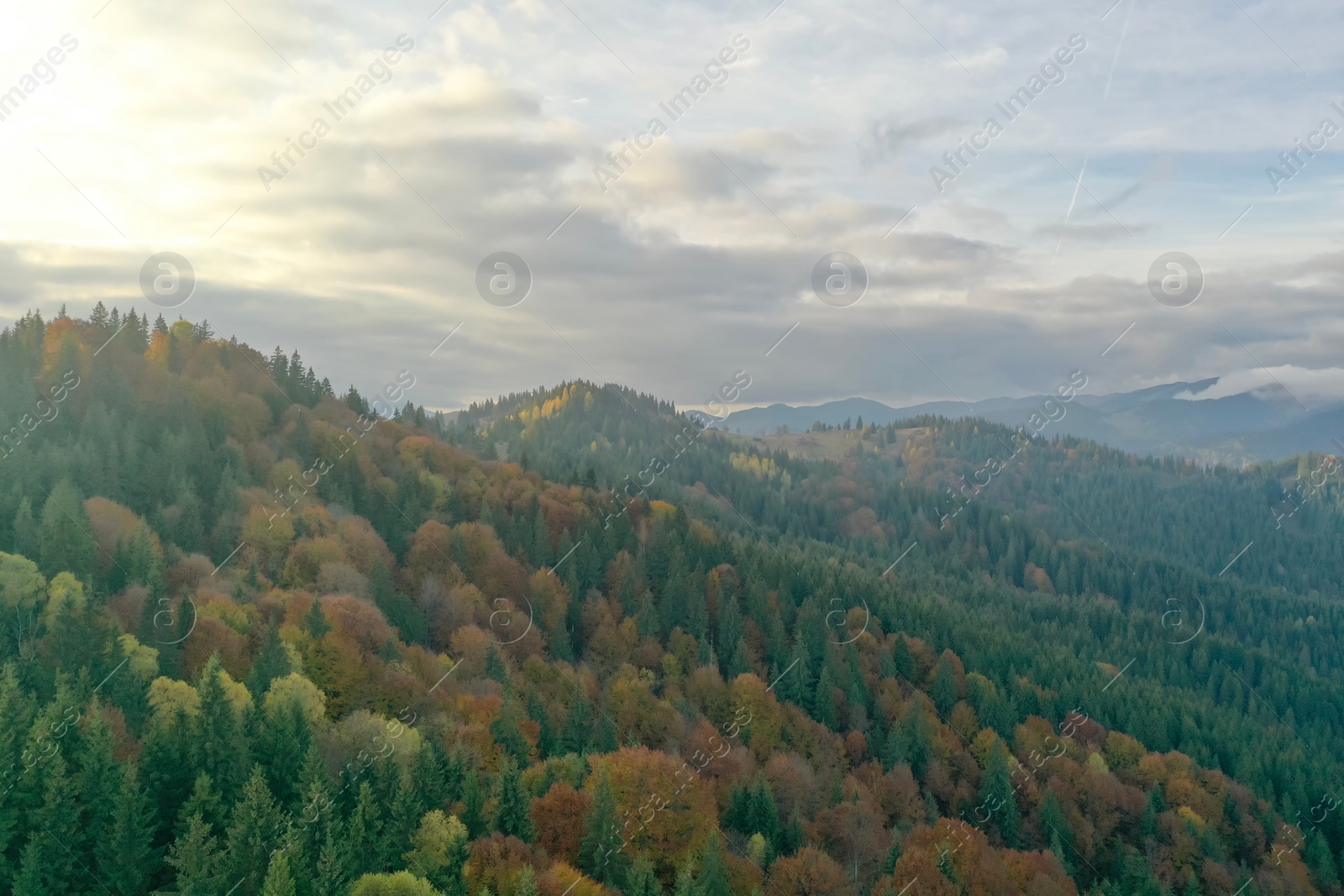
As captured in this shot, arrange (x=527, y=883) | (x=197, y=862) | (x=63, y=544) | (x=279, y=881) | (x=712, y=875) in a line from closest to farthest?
(x=279, y=881)
(x=197, y=862)
(x=527, y=883)
(x=712, y=875)
(x=63, y=544)

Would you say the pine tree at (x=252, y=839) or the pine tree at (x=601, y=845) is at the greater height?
the pine tree at (x=252, y=839)

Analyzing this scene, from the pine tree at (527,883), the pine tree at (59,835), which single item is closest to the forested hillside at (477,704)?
the pine tree at (59,835)

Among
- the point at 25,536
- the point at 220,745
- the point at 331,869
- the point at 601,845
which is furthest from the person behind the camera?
the point at 25,536

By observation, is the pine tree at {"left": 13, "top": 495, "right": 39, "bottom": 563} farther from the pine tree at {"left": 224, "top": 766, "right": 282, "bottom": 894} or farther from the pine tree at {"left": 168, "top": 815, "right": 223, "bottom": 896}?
the pine tree at {"left": 224, "top": 766, "right": 282, "bottom": 894}

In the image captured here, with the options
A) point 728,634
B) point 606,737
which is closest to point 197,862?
point 606,737

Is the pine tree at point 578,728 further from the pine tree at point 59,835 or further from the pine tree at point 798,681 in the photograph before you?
the pine tree at point 59,835

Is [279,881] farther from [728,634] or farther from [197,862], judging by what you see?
[728,634]

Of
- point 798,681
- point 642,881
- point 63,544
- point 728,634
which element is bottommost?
point 798,681

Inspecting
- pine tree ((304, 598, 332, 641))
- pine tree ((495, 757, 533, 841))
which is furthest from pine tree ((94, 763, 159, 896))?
pine tree ((304, 598, 332, 641))
